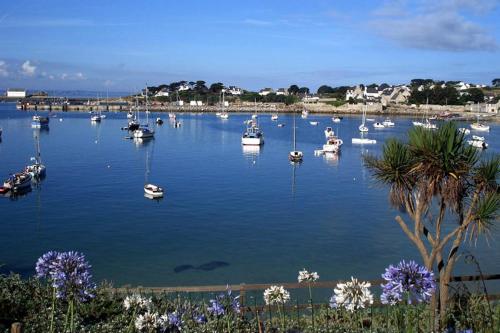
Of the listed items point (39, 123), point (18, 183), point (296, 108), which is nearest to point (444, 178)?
point (18, 183)

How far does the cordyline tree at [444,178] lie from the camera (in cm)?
821

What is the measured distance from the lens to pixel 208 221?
96.2 ft

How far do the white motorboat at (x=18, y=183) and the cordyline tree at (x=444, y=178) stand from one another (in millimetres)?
33158

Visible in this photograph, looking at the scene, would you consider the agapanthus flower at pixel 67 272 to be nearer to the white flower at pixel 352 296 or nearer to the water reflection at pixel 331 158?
the white flower at pixel 352 296

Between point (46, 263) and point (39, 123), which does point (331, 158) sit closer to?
point (39, 123)

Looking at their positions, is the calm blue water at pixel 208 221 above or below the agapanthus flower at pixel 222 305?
below

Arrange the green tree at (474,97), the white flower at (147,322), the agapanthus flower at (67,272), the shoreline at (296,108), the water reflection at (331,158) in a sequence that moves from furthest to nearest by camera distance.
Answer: the green tree at (474,97) < the shoreline at (296,108) < the water reflection at (331,158) < the agapanthus flower at (67,272) < the white flower at (147,322)

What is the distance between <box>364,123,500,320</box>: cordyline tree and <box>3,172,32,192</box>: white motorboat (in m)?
33.2

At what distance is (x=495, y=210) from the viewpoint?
26.9ft

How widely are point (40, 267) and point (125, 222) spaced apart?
1025 inches

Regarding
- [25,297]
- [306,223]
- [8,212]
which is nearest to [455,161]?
[25,297]

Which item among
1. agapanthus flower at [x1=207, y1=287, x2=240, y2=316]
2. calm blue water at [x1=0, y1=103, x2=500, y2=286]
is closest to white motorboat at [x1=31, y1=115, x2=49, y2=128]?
calm blue water at [x1=0, y1=103, x2=500, y2=286]

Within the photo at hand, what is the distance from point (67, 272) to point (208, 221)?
25957 millimetres

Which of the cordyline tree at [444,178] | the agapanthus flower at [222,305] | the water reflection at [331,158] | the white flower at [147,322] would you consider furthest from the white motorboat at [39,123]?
the white flower at [147,322]
